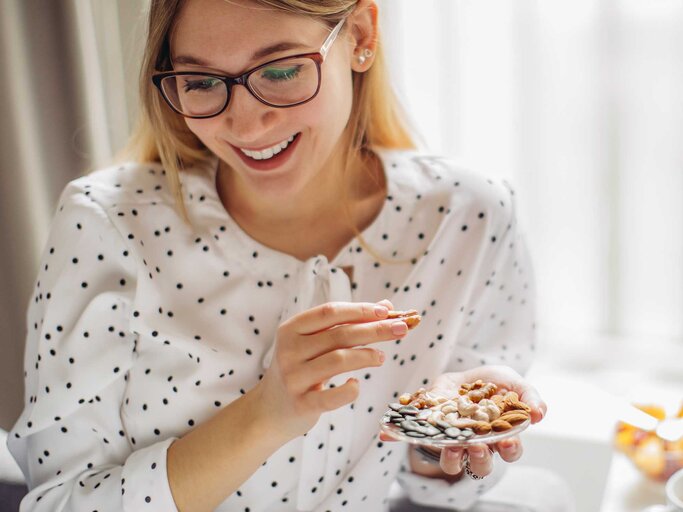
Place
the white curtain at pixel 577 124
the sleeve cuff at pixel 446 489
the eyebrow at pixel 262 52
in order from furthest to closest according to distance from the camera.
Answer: the white curtain at pixel 577 124 → the sleeve cuff at pixel 446 489 → the eyebrow at pixel 262 52

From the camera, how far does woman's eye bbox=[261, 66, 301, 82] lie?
97 centimetres

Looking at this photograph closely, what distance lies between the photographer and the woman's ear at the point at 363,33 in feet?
3.52

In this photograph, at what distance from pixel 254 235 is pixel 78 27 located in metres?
0.47

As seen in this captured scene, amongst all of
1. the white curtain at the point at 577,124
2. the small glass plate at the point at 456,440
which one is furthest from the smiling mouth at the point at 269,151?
the white curtain at the point at 577,124

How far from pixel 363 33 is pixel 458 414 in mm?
518

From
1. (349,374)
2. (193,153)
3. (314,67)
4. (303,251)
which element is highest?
(314,67)

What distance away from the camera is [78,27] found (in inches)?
52.2

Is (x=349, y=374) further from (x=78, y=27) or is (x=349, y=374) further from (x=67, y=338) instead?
(x=78, y=27)

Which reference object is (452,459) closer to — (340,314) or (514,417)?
(514,417)

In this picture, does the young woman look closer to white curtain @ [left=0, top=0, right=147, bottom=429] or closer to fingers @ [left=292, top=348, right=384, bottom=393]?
fingers @ [left=292, top=348, right=384, bottom=393]

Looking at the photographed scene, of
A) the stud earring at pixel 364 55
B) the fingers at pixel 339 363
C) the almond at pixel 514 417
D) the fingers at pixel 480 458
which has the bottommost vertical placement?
the fingers at pixel 480 458

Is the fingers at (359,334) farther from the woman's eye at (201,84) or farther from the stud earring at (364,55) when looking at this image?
the stud earring at (364,55)

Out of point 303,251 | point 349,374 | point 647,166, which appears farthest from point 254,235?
point 647,166

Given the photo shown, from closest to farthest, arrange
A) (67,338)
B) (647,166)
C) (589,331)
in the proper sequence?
1. (67,338)
2. (647,166)
3. (589,331)
